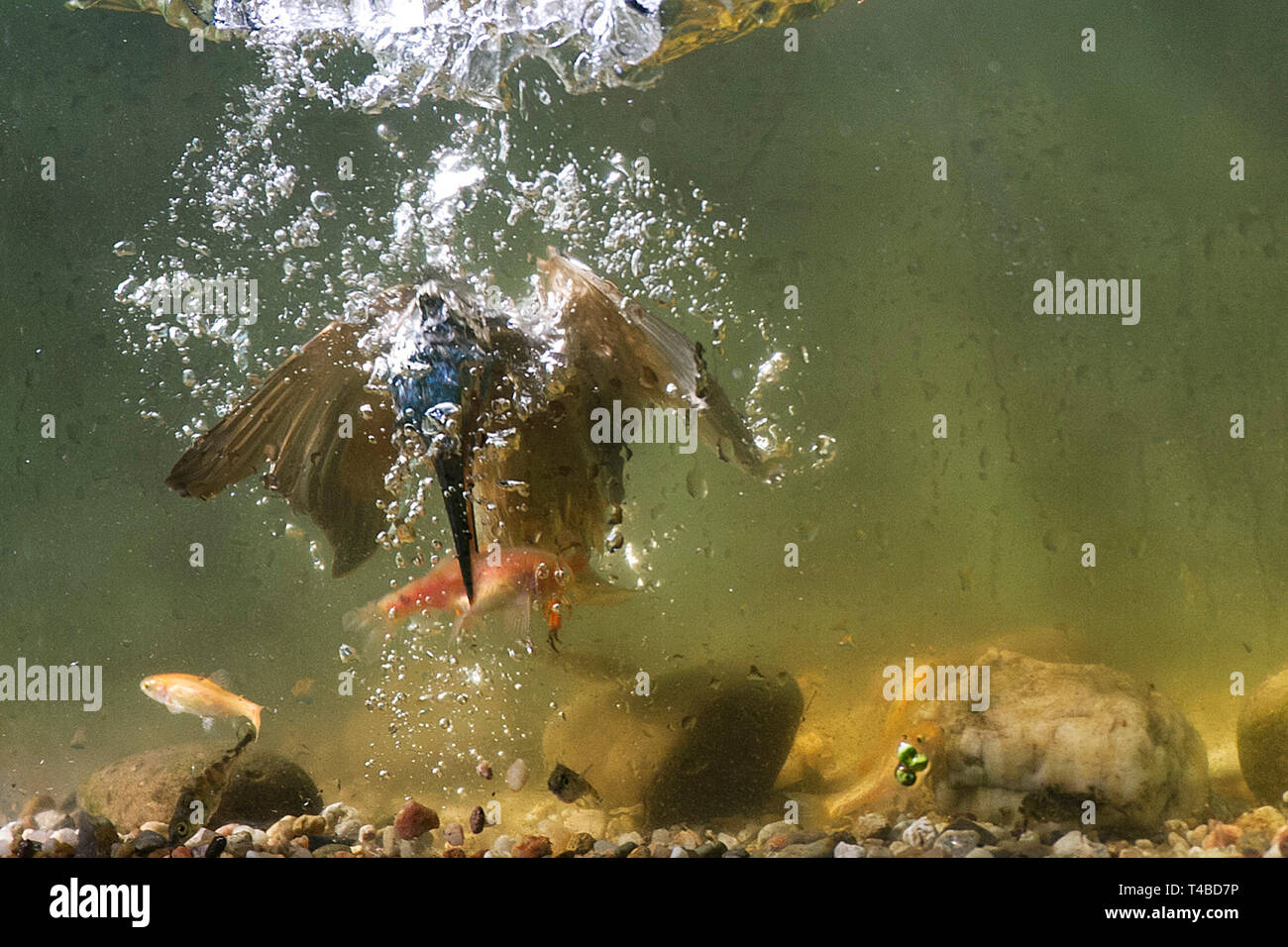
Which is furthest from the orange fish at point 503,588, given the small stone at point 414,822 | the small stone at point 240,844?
the small stone at point 240,844

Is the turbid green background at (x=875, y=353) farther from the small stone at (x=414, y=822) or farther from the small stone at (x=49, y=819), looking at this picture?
the small stone at (x=414, y=822)

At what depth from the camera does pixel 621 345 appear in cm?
275

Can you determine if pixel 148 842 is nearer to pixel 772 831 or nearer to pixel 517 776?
pixel 517 776

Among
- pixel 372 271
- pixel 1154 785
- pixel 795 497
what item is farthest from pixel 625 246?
pixel 1154 785

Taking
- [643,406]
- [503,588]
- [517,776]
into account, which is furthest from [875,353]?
[517,776]

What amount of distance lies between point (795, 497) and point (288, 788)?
83.8 inches

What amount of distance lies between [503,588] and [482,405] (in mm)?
618

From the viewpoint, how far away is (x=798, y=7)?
10.9 feet

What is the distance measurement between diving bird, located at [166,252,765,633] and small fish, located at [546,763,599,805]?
0.71 meters

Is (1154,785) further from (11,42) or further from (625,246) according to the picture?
(11,42)

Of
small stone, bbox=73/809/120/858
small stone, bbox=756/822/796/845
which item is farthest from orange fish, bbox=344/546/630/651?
small stone, bbox=73/809/120/858

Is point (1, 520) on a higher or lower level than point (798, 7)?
lower

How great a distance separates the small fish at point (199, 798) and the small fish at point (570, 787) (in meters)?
1.17
